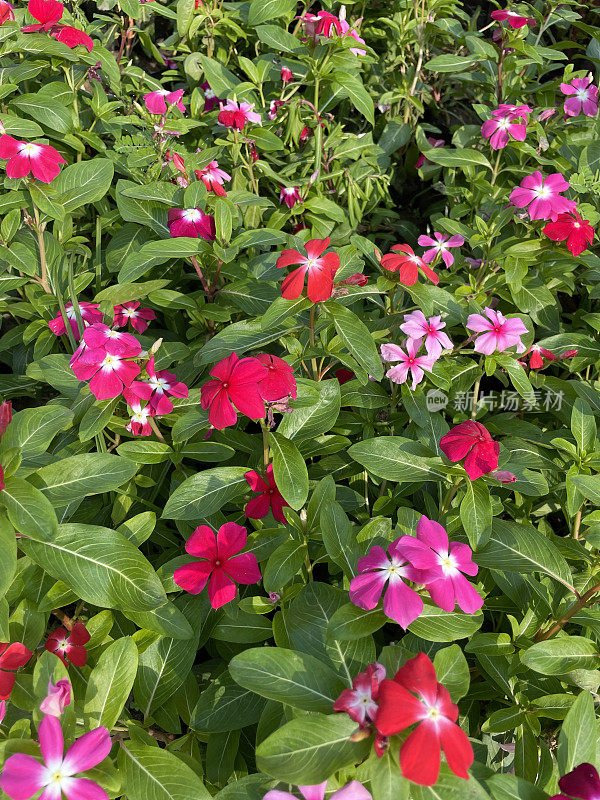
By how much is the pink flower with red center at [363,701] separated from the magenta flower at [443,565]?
0.70 ft

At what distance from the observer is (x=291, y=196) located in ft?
7.59

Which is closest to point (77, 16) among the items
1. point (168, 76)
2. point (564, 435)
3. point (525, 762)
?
point (168, 76)

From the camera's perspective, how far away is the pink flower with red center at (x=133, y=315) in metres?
1.78

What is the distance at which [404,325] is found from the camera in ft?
5.25

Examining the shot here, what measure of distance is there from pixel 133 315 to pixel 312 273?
715 mm

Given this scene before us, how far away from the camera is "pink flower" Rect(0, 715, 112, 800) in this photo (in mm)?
875

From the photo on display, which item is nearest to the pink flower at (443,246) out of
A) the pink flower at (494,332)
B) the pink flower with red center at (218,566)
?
the pink flower at (494,332)

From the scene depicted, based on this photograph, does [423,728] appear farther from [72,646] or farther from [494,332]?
[494,332]

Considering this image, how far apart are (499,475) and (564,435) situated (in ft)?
1.83

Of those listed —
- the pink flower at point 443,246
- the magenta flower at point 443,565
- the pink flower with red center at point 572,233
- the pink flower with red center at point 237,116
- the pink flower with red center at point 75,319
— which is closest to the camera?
the magenta flower at point 443,565

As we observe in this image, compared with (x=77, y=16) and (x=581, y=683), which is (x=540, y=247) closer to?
(x=581, y=683)

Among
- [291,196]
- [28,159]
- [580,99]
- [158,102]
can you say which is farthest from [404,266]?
[580,99]

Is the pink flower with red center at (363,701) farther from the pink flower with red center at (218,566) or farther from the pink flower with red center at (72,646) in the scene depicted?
the pink flower with red center at (72,646)

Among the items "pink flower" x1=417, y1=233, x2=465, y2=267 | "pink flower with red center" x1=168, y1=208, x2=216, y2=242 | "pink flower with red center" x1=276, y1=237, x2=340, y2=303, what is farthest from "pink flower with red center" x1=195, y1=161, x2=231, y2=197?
"pink flower" x1=417, y1=233, x2=465, y2=267
